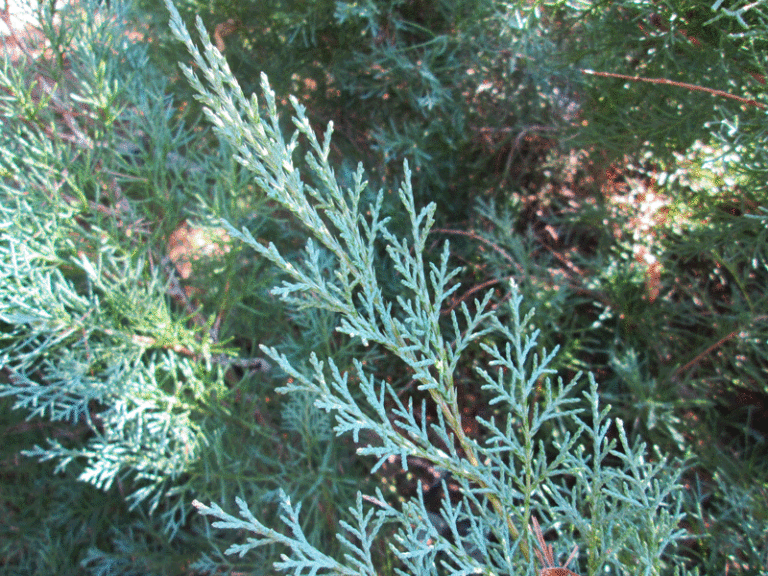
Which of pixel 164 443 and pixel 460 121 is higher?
pixel 460 121

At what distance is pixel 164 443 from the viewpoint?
1.29m

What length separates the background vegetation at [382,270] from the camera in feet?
4.15

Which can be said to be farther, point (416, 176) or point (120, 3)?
point (416, 176)

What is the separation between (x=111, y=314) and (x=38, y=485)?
3.20ft

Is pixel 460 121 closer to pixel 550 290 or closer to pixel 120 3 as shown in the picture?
pixel 550 290

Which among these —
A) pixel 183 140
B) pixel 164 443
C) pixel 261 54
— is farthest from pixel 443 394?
pixel 261 54

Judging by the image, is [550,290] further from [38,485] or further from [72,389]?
[38,485]

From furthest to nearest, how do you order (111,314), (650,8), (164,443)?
1. (111,314)
2. (164,443)
3. (650,8)

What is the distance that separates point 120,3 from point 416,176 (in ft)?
3.31

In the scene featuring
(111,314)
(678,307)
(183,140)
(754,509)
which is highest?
(183,140)

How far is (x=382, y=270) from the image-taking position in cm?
167

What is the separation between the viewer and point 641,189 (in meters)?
1.69

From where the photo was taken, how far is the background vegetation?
1.27 m

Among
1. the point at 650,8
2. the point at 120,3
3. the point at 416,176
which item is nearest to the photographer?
the point at 650,8
